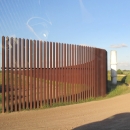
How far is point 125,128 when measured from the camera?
7469 millimetres

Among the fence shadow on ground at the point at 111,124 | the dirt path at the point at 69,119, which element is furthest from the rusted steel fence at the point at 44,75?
the fence shadow on ground at the point at 111,124

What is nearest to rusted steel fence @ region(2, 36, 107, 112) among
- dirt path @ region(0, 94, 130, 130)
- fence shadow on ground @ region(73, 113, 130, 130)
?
dirt path @ region(0, 94, 130, 130)

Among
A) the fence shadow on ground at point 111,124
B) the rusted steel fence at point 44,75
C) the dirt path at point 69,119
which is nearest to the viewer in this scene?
the fence shadow on ground at point 111,124

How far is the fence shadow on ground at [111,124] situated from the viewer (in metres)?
7.44

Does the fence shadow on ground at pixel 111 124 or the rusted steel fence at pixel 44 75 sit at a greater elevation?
the rusted steel fence at pixel 44 75

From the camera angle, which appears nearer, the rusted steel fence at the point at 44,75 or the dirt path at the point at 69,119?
the dirt path at the point at 69,119

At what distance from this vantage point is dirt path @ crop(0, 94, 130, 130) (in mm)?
7598

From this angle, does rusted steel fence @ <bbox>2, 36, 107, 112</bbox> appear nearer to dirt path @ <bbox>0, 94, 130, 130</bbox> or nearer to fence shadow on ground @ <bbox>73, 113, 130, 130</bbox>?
dirt path @ <bbox>0, 94, 130, 130</bbox>

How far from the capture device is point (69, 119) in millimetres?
8719

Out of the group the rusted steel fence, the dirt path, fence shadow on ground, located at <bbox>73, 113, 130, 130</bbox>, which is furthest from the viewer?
the rusted steel fence

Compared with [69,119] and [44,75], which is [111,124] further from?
[44,75]

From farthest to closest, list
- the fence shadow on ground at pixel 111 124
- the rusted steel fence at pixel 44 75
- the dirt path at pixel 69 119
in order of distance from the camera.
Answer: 1. the rusted steel fence at pixel 44 75
2. the dirt path at pixel 69 119
3. the fence shadow on ground at pixel 111 124

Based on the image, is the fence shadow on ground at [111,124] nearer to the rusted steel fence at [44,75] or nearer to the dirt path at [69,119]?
the dirt path at [69,119]

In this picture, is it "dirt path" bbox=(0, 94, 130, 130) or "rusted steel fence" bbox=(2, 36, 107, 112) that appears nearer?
"dirt path" bbox=(0, 94, 130, 130)
